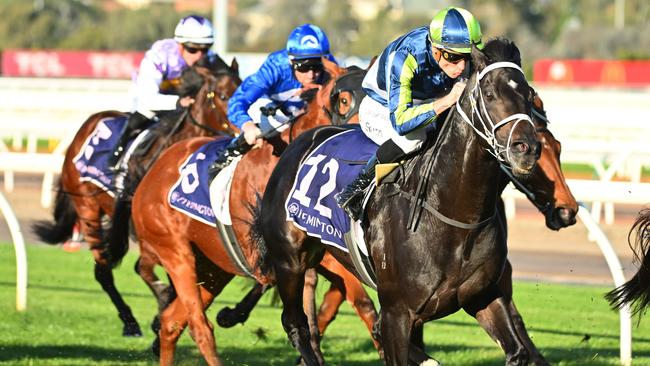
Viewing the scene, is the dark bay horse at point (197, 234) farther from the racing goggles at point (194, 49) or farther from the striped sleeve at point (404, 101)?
the striped sleeve at point (404, 101)

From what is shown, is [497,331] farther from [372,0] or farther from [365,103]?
[372,0]

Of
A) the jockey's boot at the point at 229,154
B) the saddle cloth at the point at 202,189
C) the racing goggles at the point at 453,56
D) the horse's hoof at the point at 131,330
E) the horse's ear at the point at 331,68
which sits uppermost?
the racing goggles at the point at 453,56

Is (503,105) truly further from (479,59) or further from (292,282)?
(292,282)

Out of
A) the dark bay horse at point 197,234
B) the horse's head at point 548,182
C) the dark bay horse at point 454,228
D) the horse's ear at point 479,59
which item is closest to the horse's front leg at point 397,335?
the dark bay horse at point 454,228

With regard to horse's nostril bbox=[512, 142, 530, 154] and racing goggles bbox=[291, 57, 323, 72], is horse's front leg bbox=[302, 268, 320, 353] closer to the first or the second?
racing goggles bbox=[291, 57, 323, 72]

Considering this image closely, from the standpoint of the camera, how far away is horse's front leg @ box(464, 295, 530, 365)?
470 cm

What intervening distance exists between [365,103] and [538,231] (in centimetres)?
815

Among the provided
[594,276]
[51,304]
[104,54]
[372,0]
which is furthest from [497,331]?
[372,0]

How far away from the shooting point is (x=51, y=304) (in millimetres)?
8695

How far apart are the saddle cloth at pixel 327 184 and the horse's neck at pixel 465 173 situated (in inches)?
23.1

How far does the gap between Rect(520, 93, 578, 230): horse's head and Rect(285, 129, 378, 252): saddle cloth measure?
2.33ft

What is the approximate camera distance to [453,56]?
15.0 ft

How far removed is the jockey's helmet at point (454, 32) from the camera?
4488mm

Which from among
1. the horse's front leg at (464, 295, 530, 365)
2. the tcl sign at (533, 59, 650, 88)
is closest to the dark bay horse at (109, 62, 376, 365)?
the horse's front leg at (464, 295, 530, 365)
